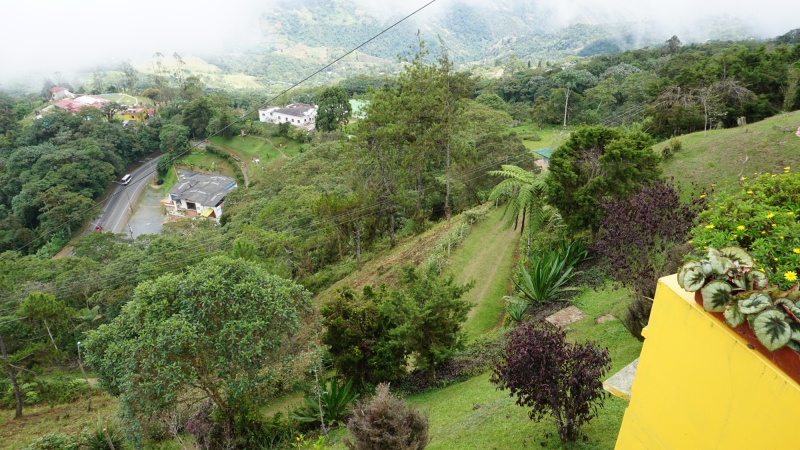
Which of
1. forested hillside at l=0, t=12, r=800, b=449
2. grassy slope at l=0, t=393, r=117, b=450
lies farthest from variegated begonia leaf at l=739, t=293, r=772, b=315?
grassy slope at l=0, t=393, r=117, b=450

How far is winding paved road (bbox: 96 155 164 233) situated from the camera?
1709 inches

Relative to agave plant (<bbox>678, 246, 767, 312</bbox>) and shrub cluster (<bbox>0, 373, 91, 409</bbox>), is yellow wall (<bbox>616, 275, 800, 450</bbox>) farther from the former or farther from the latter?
shrub cluster (<bbox>0, 373, 91, 409</bbox>)

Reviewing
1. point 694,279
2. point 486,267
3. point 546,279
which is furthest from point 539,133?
point 694,279

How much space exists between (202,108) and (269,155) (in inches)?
511

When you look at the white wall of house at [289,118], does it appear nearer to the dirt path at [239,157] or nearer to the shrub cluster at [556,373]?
the dirt path at [239,157]

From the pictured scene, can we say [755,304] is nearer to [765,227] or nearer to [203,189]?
[765,227]

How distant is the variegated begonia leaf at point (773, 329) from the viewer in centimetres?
263

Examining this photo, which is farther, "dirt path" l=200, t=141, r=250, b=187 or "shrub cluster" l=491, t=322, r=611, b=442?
"dirt path" l=200, t=141, r=250, b=187

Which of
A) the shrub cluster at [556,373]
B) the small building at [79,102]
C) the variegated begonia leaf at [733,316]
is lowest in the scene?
the small building at [79,102]

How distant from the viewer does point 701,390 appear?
3.18 m

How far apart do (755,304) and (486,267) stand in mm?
11883

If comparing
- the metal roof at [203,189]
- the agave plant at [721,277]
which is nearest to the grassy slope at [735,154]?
the agave plant at [721,277]

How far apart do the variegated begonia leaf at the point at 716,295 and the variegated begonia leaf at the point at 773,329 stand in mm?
234

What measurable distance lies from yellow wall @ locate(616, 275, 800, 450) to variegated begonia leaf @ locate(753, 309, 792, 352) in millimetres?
150
